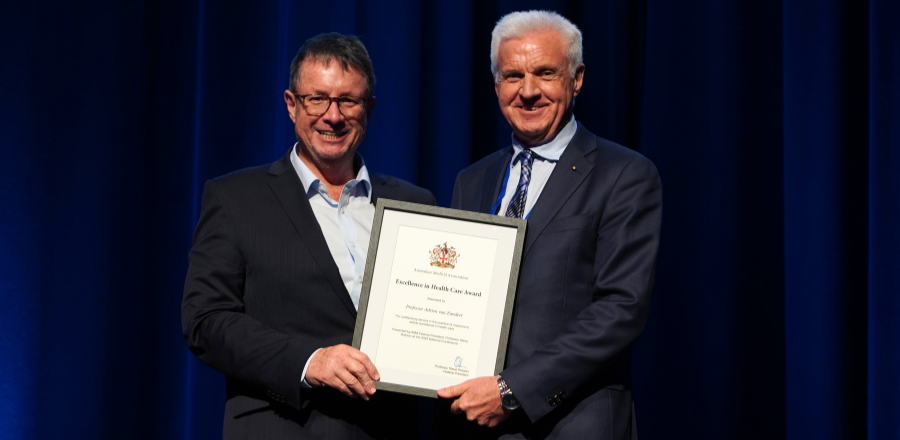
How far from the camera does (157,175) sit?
3.24 meters

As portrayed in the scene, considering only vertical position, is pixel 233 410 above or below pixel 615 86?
below

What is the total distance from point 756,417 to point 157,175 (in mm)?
2684

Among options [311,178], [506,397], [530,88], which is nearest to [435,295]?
[506,397]

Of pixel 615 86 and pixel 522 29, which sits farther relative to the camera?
pixel 615 86

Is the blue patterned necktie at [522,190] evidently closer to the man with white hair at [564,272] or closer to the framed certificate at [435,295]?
the man with white hair at [564,272]

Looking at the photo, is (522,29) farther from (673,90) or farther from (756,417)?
(756,417)

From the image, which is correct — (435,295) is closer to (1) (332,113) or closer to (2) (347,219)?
(2) (347,219)

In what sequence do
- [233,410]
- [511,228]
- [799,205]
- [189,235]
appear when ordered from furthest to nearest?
[189,235] < [799,205] < [233,410] < [511,228]

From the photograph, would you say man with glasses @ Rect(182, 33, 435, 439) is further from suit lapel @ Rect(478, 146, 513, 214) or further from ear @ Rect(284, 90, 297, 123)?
suit lapel @ Rect(478, 146, 513, 214)

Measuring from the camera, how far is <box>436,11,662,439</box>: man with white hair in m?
1.84

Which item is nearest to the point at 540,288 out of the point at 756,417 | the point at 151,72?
the point at 756,417

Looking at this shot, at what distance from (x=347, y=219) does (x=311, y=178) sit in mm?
158

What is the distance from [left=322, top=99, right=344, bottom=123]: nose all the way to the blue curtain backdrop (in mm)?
1007

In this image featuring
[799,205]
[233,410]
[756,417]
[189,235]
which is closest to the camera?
[233,410]
